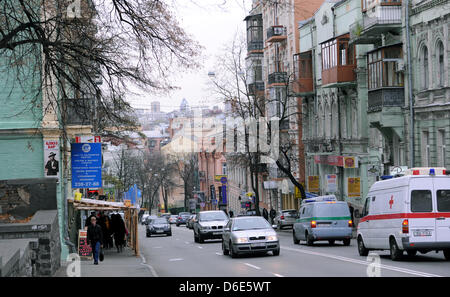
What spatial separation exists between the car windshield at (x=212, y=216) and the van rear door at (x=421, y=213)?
21470 millimetres

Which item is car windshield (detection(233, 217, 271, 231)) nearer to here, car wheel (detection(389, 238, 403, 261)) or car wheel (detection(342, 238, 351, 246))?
car wheel (detection(389, 238, 403, 261))

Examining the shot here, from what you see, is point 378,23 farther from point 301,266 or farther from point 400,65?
point 301,266

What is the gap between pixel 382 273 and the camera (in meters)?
18.9

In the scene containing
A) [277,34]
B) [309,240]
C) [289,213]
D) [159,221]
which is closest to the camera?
[309,240]

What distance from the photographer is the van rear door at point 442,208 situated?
22500 mm

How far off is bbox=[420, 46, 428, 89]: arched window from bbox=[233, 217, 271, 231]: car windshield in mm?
14614

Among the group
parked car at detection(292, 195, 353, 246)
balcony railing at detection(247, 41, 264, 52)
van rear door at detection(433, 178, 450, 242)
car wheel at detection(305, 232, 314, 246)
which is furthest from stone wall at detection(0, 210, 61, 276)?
balcony railing at detection(247, 41, 264, 52)

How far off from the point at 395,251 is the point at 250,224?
21.5 feet

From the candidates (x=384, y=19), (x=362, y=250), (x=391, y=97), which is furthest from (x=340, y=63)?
(x=362, y=250)

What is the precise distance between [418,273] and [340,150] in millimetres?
36273

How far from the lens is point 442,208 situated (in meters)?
22.7

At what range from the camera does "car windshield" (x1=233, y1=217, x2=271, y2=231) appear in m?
28.5

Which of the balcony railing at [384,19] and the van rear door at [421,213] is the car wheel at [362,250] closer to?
the van rear door at [421,213]

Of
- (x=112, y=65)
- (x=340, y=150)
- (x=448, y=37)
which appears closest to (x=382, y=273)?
(x=112, y=65)
